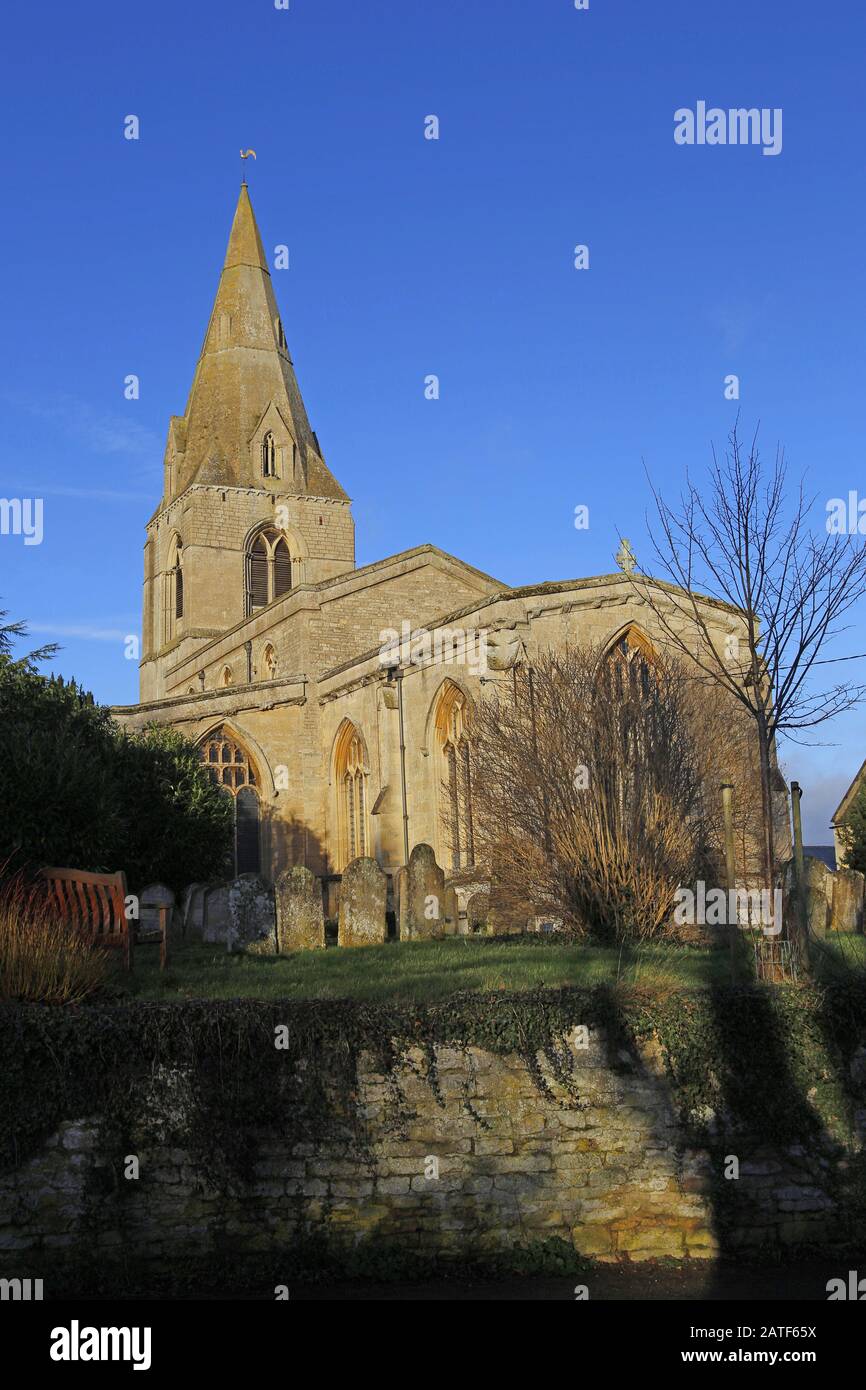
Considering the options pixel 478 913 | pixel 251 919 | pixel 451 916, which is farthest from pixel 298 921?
pixel 478 913

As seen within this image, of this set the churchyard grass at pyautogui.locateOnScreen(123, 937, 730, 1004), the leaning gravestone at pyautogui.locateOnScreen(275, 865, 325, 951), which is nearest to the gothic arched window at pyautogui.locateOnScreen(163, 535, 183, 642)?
the leaning gravestone at pyautogui.locateOnScreen(275, 865, 325, 951)

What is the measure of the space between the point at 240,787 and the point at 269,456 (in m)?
16.8

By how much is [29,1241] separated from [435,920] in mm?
9171

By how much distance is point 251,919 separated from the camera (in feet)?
55.9

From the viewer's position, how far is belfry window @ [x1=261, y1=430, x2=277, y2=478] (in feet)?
150

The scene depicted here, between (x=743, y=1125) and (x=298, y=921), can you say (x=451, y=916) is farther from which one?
(x=743, y=1125)

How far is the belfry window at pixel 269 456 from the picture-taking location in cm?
4575

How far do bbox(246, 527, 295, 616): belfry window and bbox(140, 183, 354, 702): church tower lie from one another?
0.12ft

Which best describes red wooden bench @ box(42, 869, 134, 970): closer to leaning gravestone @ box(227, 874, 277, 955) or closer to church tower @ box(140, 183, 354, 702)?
leaning gravestone @ box(227, 874, 277, 955)

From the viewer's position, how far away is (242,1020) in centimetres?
971

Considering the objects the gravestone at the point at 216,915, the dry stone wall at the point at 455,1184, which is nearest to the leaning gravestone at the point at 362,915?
the gravestone at the point at 216,915

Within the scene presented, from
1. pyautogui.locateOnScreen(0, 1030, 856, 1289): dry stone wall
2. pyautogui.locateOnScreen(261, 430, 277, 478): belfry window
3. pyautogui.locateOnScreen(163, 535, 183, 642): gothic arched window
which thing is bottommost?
pyautogui.locateOnScreen(0, 1030, 856, 1289): dry stone wall

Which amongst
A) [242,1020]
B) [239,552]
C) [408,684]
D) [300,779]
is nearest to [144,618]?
[239,552]

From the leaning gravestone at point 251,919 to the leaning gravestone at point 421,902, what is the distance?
187 cm
